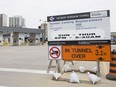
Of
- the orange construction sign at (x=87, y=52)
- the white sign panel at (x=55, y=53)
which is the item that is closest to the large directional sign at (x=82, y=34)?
the orange construction sign at (x=87, y=52)

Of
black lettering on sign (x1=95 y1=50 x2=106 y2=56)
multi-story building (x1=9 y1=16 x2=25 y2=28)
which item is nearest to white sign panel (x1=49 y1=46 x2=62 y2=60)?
black lettering on sign (x1=95 y1=50 x2=106 y2=56)

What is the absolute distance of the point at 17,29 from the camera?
7256 cm

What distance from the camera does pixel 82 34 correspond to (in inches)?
374

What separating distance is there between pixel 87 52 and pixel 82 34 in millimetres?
717

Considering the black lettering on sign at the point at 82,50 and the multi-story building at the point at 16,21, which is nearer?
the black lettering on sign at the point at 82,50

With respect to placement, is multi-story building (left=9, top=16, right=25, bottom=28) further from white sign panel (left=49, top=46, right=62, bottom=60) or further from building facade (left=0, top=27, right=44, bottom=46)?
white sign panel (left=49, top=46, right=62, bottom=60)

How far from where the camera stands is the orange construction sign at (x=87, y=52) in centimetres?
913

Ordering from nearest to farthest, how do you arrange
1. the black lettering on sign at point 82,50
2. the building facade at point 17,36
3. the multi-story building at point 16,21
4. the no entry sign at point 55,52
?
the black lettering on sign at point 82,50, the no entry sign at point 55,52, the building facade at point 17,36, the multi-story building at point 16,21

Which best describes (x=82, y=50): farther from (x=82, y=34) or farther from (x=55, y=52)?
(x=55, y=52)

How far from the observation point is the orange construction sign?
913cm

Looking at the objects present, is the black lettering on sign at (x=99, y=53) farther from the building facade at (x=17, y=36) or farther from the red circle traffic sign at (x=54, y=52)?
the building facade at (x=17, y=36)

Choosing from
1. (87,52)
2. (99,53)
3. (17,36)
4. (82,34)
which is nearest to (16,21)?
(17,36)

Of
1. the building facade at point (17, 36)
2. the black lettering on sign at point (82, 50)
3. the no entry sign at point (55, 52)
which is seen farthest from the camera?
the building facade at point (17, 36)

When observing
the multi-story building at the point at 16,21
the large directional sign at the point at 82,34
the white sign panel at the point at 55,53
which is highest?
the multi-story building at the point at 16,21
